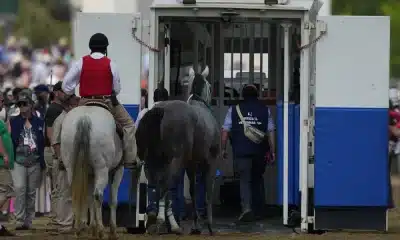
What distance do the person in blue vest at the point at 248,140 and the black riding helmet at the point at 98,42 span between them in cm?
310

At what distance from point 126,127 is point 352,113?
3187 mm

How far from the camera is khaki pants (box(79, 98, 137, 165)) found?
14.6 m

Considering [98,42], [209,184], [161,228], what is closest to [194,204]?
[209,184]

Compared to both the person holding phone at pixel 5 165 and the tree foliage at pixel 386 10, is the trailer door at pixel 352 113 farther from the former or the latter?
the tree foliage at pixel 386 10

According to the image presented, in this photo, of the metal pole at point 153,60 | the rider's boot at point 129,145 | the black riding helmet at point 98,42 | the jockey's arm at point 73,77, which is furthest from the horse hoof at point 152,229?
the black riding helmet at point 98,42

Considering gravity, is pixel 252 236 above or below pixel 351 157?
below

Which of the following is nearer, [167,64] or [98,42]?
[98,42]

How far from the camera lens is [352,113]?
1606 cm

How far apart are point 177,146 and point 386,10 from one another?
20861 millimetres

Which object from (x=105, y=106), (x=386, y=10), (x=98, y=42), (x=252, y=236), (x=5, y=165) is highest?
(x=386, y=10)

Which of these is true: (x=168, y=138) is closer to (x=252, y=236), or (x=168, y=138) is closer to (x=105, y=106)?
(x=105, y=106)

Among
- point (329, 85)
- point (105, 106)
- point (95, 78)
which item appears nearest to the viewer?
point (105, 106)

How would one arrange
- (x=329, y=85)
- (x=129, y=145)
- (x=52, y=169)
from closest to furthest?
1. (x=129, y=145)
2. (x=329, y=85)
3. (x=52, y=169)

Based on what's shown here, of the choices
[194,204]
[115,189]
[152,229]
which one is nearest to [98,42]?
[115,189]
